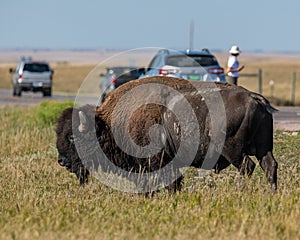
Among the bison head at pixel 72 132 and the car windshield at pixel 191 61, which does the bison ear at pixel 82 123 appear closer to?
the bison head at pixel 72 132

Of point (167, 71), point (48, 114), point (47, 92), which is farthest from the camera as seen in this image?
point (47, 92)

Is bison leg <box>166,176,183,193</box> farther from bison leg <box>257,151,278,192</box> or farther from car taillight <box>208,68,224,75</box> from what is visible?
car taillight <box>208,68,224,75</box>

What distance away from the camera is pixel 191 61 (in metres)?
23.5

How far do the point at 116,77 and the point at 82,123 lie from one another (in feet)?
77.2

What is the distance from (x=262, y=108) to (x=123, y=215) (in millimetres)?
2554

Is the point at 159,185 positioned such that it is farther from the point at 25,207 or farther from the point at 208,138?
the point at 25,207

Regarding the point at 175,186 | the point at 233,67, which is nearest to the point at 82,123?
the point at 175,186

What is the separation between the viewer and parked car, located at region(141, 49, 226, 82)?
22984mm

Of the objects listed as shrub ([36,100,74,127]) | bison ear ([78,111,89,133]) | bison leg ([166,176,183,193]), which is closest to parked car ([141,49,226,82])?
shrub ([36,100,74,127])

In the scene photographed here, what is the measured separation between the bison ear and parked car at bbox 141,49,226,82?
38.4 feet

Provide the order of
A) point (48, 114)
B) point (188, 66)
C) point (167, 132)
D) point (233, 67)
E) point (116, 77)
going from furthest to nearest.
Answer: point (116, 77)
point (188, 66)
point (48, 114)
point (233, 67)
point (167, 132)

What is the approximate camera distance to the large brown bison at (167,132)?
1033cm

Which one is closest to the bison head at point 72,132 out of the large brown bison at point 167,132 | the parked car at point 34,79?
the large brown bison at point 167,132

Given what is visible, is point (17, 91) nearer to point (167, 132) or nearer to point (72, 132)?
point (72, 132)
